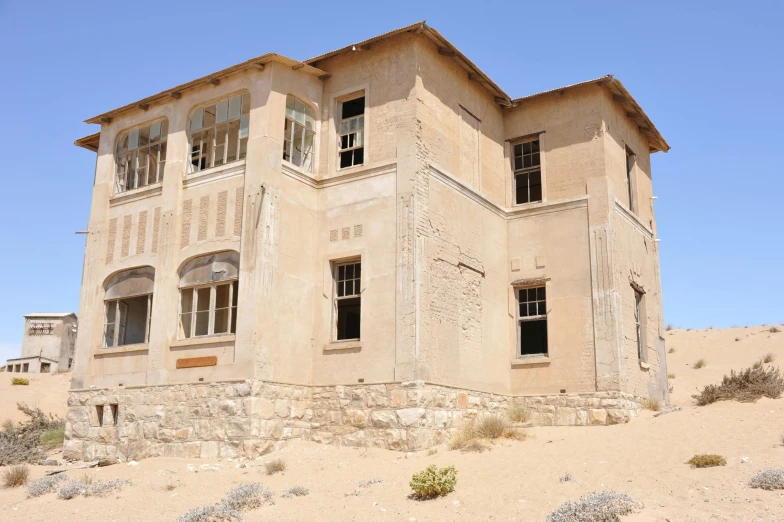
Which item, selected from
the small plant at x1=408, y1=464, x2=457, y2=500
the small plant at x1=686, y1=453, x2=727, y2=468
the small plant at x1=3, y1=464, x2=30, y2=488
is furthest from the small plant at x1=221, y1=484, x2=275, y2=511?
the small plant at x1=686, y1=453, x2=727, y2=468

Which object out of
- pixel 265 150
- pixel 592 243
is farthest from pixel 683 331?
pixel 265 150

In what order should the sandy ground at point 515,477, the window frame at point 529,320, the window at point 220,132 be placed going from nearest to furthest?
1. the sandy ground at point 515,477
2. the window at point 220,132
3. the window frame at point 529,320

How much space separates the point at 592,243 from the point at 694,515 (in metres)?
10.8


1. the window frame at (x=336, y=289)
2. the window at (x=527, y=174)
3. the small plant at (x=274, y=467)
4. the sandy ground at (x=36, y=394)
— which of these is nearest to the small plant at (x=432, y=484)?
the small plant at (x=274, y=467)

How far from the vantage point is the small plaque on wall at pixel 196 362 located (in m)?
17.8

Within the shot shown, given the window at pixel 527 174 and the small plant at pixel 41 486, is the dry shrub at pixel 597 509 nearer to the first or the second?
the small plant at pixel 41 486

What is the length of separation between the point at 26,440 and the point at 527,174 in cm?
1695

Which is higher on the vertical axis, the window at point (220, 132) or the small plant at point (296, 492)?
the window at point (220, 132)

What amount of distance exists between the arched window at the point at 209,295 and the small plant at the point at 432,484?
6871 mm

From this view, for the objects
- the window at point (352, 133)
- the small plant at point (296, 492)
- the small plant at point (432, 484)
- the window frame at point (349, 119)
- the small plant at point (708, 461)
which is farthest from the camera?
the window at point (352, 133)

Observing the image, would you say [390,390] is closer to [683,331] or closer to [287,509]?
[287,509]

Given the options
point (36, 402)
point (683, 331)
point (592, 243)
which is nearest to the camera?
point (592, 243)

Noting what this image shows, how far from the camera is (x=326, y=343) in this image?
1822cm

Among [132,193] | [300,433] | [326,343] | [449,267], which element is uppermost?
[132,193]
